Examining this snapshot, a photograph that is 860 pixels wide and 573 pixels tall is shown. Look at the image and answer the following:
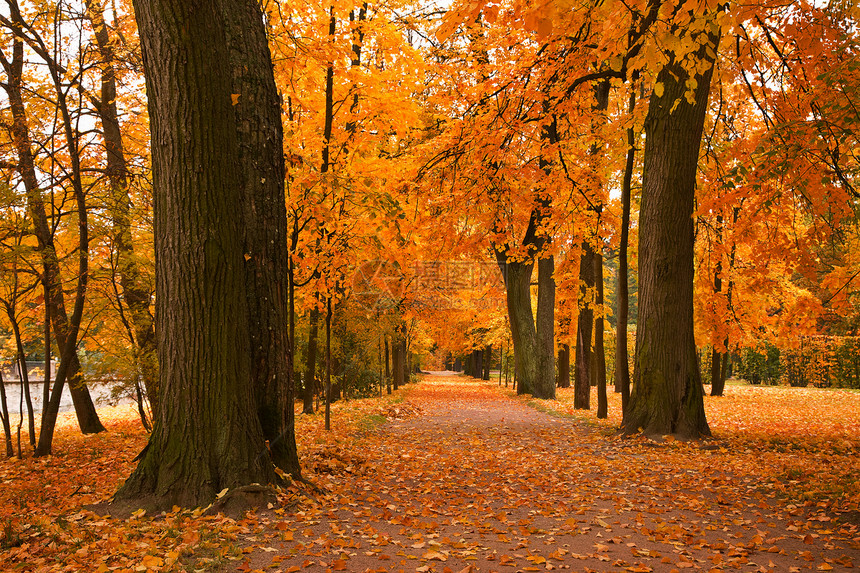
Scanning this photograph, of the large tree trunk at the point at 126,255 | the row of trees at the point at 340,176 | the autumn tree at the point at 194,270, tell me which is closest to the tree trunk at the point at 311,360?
the row of trees at the point at 340,176

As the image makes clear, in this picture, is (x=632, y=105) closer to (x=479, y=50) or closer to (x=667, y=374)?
(x=479, y=50)

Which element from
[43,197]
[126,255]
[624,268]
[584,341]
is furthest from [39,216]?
[584,341]

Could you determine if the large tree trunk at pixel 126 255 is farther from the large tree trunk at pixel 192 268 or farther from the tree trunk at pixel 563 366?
the tree trunk at pixel 563 366

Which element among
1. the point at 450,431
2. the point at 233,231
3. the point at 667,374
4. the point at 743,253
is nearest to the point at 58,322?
the point at 233,231

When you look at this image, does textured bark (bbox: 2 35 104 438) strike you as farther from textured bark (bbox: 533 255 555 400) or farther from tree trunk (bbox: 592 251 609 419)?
textured bark (bbox: 533 255 555 400)

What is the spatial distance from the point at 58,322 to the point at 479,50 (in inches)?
365

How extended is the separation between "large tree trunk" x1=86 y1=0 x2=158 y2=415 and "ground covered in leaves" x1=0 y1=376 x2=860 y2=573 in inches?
59.9

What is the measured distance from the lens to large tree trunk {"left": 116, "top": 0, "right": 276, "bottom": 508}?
4371 mm

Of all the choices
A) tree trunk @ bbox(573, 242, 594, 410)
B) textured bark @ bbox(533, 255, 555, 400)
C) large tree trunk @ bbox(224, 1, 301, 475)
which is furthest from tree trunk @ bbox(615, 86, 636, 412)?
textured bark @ bbox(533, 255, 555, 400)

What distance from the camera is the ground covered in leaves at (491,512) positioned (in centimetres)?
342

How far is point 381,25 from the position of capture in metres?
9.08

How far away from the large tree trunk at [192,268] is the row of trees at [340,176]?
18mm

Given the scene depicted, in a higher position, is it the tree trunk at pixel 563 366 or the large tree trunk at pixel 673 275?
the large tree trunk at pixel 673 275

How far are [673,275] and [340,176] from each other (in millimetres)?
5202
